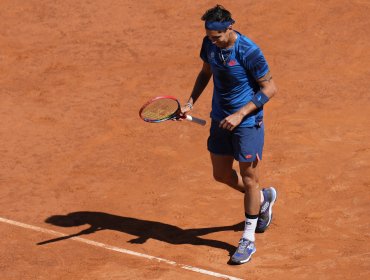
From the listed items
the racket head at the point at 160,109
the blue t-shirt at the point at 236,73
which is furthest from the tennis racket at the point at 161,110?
the blue t-shirt at the point at 236,73

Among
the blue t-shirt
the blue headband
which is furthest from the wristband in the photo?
the blue headband

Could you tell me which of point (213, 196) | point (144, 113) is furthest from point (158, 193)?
point (144, 113)

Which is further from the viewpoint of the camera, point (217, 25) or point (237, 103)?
point (237, 103)

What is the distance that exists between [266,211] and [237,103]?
5.11ft

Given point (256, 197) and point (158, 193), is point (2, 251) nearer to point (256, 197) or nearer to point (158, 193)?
point (158, 193)

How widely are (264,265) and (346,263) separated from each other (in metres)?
0.88

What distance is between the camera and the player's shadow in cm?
1040

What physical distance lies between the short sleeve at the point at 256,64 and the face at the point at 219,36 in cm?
28

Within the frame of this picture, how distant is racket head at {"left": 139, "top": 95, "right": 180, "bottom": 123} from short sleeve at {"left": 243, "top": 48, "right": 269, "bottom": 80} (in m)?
0.97

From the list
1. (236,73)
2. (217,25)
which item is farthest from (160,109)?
(217,25)

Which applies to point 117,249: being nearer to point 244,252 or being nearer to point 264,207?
point 244,252

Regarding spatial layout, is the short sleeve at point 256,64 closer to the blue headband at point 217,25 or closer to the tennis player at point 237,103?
the tennis player at point 237,103

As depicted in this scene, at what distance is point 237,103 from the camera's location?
31.3 feet

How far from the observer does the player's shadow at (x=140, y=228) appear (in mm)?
10398
